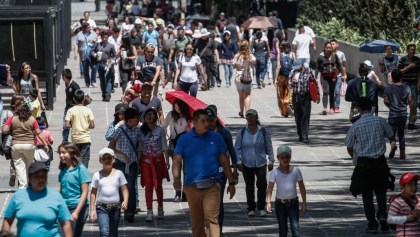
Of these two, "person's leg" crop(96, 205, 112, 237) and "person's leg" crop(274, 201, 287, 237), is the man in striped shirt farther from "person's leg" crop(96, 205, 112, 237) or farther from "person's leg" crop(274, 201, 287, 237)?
"person's leg" crop(96, 205, 112, 237)

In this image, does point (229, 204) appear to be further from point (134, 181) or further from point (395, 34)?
point (395, 34)

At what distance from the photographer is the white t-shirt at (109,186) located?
44.6 ft

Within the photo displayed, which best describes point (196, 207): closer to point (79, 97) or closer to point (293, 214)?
point (293, 214)

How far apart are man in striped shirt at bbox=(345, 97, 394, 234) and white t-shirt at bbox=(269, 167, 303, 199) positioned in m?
1.22

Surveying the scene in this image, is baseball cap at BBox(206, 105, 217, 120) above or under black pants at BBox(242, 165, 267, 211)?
above

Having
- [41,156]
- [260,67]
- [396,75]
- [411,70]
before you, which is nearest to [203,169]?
[41,156]

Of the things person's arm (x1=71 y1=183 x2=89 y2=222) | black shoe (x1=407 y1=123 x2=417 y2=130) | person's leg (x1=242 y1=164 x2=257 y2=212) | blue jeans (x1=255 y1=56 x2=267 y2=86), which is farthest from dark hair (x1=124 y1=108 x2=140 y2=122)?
blue jeans (x1=255 y1=56 x2=267 y2=86)

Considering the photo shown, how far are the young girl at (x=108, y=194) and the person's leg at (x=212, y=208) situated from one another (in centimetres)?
82

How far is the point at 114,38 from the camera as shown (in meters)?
36.7

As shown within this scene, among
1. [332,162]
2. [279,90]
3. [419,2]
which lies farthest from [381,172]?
[419,2]

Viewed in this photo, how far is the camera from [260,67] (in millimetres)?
35219

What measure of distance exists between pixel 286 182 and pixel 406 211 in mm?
2397

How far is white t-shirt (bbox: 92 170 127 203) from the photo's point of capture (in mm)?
13586

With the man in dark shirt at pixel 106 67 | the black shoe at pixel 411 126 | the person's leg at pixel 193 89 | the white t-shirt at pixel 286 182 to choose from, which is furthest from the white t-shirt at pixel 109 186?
the man in dark shirt at pixel 106 67
